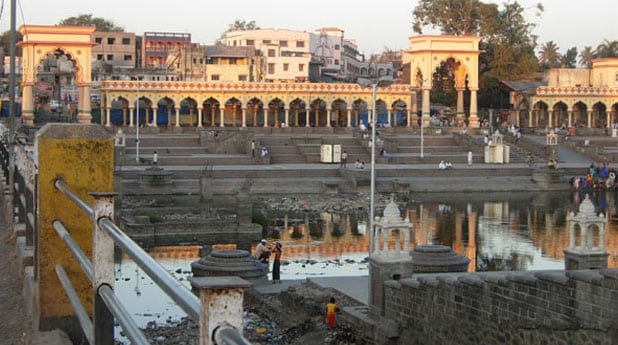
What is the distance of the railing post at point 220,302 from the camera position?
8.51 ft

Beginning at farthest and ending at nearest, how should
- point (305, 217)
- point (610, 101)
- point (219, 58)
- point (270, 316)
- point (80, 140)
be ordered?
point (219, 58), point (610, 101), point (305, 217), point (270, 316), point (80, 140)

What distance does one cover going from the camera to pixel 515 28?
262ft

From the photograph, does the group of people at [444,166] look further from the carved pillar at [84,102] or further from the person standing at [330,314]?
the person standing at [330,314]

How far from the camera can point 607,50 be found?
3915 inches

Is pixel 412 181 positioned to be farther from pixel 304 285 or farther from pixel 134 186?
pixel 304 285

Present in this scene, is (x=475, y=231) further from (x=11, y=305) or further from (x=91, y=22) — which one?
(x=91, y=22)

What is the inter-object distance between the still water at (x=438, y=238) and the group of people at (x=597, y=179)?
244cm

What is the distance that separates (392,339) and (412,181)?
29174 mm

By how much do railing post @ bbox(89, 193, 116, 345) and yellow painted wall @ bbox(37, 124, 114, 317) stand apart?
116cm

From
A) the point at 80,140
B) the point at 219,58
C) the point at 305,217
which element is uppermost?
the point at 219,58

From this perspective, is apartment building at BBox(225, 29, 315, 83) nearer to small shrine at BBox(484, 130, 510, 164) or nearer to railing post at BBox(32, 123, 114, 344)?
small shrine at BBox(484, 130, 510, 164)

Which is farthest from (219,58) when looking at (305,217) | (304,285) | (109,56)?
(304,285)

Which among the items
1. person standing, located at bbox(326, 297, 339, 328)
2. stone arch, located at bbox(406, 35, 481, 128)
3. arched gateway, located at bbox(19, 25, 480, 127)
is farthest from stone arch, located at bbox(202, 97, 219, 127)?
person standing, located at bbox(326, 297, 339, 328)

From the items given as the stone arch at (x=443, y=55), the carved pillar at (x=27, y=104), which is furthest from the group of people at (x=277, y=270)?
the stone arch at (x=443, y=55)
